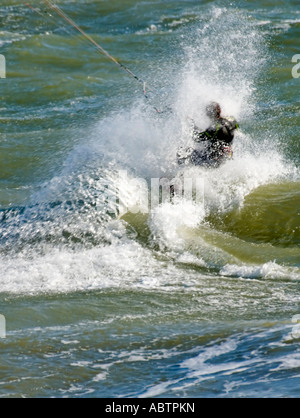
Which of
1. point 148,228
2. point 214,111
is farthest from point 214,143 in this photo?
point 148,228

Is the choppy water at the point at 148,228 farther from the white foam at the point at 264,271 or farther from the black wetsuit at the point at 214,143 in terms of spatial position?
the black wetsuit at the point at 214,143

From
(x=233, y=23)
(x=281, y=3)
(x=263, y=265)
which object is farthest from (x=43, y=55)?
(x=263, y=265)

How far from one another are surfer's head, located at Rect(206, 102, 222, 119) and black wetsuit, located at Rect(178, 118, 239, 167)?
0.07 m

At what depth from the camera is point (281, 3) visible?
20422 mm

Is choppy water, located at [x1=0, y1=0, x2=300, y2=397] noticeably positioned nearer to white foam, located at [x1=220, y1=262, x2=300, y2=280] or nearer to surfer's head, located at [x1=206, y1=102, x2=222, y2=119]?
white foam, located at [x1=220, y1=262, x2=300, y2=280]

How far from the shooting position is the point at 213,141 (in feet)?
30.5

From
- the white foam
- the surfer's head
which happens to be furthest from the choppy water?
the surfer's head

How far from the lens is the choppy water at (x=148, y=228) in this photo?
5324 millimetres

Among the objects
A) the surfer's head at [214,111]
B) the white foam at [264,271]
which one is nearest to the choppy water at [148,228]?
the white foam at [264,271]

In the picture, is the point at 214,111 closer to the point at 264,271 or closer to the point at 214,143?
the point at 214,143

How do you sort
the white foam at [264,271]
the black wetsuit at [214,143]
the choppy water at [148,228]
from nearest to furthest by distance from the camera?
the choppy water at [148,228] < the white foam at [264,271] < the black wetsuit at [214,143]

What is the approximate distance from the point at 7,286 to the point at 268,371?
10.2 ft

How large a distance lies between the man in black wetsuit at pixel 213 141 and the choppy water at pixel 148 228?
0.55 feet

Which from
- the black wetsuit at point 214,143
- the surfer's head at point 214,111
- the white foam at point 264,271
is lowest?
the white foam at point 264,271
